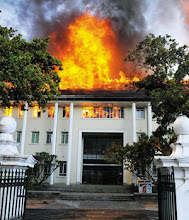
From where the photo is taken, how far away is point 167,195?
458 centimetres

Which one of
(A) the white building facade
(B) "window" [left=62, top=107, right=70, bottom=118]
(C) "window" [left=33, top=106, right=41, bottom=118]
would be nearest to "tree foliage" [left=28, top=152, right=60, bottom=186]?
(A) the white building facade

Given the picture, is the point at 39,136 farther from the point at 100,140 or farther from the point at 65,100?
the point at 100,140

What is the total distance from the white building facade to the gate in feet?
66.7

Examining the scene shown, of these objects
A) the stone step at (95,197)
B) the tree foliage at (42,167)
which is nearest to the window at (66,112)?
the tree foliage at (42,167)

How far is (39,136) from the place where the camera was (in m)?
27.2

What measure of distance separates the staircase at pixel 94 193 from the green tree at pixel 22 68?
9.64 metres

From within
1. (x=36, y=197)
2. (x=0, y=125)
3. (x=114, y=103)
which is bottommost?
(x=36, y=197)

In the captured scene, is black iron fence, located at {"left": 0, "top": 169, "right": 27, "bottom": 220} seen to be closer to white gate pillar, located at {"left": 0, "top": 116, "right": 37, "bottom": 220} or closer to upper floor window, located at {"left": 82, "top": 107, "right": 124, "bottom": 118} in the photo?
white gate pillar, located at {"left": 0, "top": 116, "right": 37, "bottom": 220}

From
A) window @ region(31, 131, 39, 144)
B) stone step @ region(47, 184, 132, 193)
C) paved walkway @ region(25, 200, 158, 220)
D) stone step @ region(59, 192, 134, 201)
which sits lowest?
stone step @ region(59, 192, 134, 201)

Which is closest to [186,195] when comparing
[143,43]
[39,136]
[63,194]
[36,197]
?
[143,43]

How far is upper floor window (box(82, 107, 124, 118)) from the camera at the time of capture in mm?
27203

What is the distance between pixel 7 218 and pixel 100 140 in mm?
23753

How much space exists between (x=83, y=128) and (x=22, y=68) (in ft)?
56.9

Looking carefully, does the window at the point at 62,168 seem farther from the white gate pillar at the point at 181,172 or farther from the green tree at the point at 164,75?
the white gate pillar at the point at 181,172
